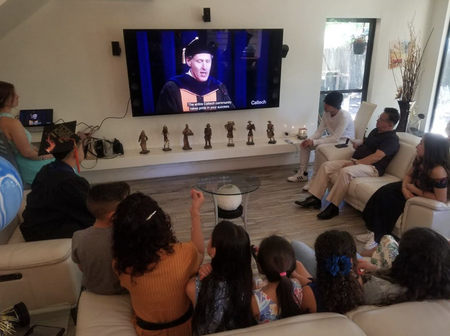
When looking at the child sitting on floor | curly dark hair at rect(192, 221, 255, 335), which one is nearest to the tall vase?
curly dark hair at rect(192, 221, 255, 335)

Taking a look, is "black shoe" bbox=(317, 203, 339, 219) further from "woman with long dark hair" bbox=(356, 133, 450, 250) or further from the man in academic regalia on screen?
the man in academic regalia on screen

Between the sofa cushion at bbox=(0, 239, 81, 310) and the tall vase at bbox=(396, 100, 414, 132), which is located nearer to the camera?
the sofa cushion at bbox=(0, 239, 81, 310)

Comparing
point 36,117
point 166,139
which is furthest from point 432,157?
point 36,117

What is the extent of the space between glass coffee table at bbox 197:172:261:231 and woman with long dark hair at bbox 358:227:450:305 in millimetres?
1302

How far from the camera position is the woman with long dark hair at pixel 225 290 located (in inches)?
51.7

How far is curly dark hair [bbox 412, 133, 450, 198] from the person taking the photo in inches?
97.2

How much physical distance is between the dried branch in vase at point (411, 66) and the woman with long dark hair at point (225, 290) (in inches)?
165

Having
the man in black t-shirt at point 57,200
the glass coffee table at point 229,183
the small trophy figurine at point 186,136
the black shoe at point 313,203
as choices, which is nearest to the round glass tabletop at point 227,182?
the glass coffee table at point 229,183

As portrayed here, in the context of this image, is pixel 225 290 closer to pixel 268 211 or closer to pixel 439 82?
pixel 268 211

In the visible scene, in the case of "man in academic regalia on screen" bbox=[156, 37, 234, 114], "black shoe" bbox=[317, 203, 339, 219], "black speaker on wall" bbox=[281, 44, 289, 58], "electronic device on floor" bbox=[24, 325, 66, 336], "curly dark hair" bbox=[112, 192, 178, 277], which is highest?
"black speaker on wall" bbox=[281, 44, 289, 58]

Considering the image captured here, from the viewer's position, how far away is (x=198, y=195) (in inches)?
71.4

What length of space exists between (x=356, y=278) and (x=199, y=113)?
309 cm

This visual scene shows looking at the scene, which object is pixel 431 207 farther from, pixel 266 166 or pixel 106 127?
pixel 106 127

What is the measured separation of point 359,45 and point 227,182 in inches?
118
